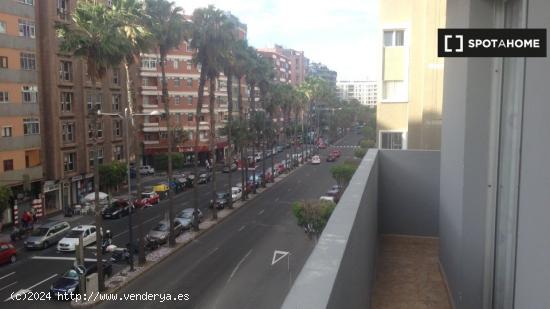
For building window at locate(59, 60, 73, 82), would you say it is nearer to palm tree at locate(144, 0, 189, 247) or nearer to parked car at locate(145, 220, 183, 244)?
palm tree at locate(144, 0, 189, 247)

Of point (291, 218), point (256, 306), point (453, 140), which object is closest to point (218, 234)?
point (291, 218)

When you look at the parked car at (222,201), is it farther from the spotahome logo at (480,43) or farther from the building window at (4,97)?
the spotahome logo at (480,43)

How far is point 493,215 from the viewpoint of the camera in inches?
284

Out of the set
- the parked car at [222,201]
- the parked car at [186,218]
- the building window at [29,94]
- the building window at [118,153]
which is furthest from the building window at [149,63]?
the parked car at [186,218]

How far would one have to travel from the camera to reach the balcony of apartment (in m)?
4.34

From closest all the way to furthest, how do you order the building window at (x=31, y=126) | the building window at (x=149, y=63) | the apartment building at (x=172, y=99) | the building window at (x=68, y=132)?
the building window at (x=31, y=126) < the building window at (x=68, y=132) < the building window at (x=149, y=63) < the apartment building at (x=172, y=99)

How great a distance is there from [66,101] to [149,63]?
2702 cm

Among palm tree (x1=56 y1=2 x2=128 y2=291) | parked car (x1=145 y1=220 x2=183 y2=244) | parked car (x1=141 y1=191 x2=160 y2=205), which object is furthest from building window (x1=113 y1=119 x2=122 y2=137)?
palm tree (x1=56 y1=2 x2=128 y2=291)

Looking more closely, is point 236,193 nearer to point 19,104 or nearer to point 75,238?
point 75,238

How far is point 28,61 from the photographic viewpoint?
42.8m

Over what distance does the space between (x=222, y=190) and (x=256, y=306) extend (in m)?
37.8

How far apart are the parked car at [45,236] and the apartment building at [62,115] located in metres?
9.76

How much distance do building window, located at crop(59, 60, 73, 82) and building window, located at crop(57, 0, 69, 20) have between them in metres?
4.29

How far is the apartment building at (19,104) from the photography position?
4022 cm
